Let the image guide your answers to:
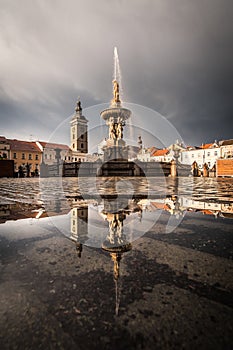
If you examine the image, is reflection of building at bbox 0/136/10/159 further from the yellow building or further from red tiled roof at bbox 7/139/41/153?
red tiled roof at bbox 7/139/41/153

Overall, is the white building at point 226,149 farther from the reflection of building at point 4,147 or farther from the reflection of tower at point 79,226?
the reflection of building at point 4,147

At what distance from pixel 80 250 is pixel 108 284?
1.45 ft

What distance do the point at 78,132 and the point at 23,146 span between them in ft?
79.0

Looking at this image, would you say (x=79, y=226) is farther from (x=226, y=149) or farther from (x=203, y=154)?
(x=203, y=154)

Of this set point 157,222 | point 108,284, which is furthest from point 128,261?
point 157,222

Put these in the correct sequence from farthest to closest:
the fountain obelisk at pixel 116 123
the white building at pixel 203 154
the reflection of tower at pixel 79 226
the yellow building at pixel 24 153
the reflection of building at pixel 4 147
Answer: the yellow building at pixel 24 153 < the white building at pixel 203 154 < the reflection of building at pixel 4 147 < the fountain obelisk at pixel 116 123 < the reflection of tower at pixel 79 226

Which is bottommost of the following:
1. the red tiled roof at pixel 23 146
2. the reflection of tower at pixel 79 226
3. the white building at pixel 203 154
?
the reflection of tower at pixel 79 226

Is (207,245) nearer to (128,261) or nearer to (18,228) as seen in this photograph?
(128,261)

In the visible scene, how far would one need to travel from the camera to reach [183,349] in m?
0.50

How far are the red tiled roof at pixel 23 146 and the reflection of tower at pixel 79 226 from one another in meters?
69.0

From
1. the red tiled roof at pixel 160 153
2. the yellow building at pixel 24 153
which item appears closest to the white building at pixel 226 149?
the red tiled roof at pixel 160 153

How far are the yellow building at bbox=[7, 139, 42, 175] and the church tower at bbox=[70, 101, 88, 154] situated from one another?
1687 cm

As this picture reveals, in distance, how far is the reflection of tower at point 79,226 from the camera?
1439mm

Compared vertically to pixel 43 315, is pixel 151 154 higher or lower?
higher
